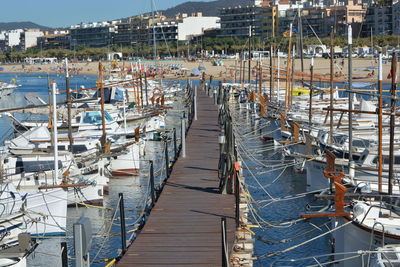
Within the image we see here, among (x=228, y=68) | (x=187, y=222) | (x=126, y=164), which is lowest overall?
(x=126, y=164)

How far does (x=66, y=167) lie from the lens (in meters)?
29.6

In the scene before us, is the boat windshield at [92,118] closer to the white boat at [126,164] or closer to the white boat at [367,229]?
the white boat at [126,164]

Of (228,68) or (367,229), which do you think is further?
(228,68)

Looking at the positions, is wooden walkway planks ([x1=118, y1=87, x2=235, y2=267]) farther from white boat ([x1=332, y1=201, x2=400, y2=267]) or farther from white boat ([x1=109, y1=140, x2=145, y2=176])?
white boat ([x1=109, y1=140, x2=145, y2=176])

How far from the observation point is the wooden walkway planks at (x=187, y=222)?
14789 mm

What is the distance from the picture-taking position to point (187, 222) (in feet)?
57.3

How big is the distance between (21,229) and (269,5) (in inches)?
6609

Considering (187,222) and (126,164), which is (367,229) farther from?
(126,164)

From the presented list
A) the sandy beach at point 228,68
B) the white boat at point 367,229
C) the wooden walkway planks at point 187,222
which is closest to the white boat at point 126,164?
the wooden walkway planks at point 187,222

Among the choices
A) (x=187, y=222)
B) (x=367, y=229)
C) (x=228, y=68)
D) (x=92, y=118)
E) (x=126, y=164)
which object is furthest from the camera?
(x=228, y=68)

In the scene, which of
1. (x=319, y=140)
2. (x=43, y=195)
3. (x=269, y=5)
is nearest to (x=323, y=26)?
(x=269, y=5)

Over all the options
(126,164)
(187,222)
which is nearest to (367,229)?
(187,222)

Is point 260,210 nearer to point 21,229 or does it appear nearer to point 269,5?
point 21,229

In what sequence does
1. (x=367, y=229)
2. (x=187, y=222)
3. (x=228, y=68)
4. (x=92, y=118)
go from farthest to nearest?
(x=228, y=68)
(x=92, y=118)
(x=187, y=222)
(x=367, y=229)
